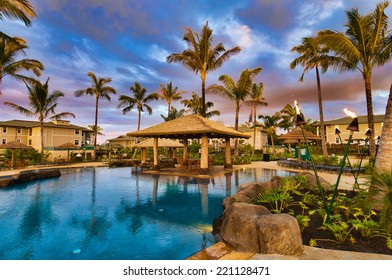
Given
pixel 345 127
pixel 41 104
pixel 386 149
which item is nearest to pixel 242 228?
pixel 386 149

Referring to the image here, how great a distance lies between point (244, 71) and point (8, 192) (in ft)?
74.7

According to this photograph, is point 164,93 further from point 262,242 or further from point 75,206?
point 262,242

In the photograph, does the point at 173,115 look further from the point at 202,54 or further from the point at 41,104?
the point at 41,104

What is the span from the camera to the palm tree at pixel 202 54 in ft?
64.6

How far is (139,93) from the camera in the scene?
→ 35.2m

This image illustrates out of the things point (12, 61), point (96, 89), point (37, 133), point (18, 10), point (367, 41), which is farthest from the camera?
point (37, 133)

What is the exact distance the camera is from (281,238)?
3609mm

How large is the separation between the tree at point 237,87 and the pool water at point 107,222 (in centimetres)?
1510

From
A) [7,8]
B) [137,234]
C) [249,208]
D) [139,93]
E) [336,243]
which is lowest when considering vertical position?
[137,234]

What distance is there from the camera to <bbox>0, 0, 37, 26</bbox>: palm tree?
10.8 meters

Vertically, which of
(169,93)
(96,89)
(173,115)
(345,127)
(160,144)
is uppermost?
(169,93)

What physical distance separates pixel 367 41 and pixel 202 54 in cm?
1270

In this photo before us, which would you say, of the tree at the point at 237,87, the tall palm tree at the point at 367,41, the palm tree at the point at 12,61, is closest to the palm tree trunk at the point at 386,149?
the tall palm tree at the point at 367,41

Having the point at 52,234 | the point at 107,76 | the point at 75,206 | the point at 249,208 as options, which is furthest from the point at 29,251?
the point at 107,76
